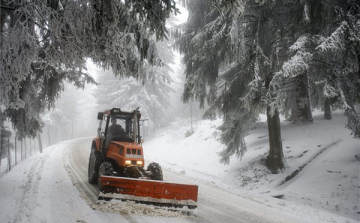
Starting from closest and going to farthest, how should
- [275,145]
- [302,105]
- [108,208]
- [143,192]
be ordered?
[108,208] → [143,192] → [275,145] → [302,105]

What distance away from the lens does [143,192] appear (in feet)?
17.5

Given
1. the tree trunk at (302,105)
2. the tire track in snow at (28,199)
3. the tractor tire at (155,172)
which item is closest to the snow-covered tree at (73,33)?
the tire track in snow at (28,199)

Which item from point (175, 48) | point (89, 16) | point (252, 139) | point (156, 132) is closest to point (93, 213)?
point (89, 16)

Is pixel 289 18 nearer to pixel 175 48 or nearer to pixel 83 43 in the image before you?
pixel 175 48

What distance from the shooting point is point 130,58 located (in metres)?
5.84

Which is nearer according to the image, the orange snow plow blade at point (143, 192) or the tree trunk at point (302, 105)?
the orange snow plow blade at point (143, 192)

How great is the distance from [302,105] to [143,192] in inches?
382

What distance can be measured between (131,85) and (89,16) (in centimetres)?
2417

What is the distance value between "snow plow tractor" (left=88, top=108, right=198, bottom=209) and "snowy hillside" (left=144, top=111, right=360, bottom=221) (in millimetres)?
3181

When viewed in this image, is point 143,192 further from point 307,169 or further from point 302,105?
point 302,105

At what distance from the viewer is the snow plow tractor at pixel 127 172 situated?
531 centimetres

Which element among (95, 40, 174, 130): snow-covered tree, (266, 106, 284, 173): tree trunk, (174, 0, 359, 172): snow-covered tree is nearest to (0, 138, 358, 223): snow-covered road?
(266, 106, 284, 173): tree trunk

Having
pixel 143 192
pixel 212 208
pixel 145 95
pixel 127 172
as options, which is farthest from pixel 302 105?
pixel 145 95

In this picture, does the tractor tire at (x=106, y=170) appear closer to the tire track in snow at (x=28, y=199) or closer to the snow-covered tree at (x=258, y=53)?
the tire track in snow at (x=28, y=199)
